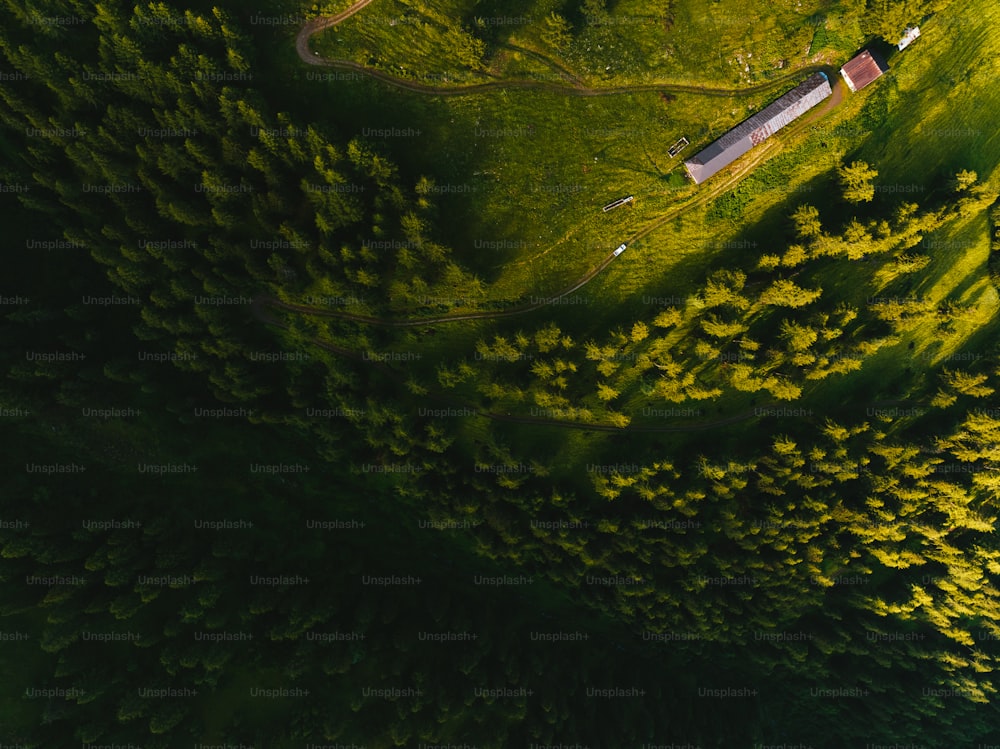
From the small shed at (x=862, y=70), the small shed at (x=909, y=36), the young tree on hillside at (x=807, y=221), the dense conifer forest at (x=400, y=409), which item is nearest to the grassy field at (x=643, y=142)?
the dense conifer forest at (x=400, y=409)

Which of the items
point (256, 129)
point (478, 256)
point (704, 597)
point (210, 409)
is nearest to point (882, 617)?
point (704, 597)

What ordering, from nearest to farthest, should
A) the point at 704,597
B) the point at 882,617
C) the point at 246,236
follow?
the point at 246,236 → the point at 704,597 → the point at 882,617

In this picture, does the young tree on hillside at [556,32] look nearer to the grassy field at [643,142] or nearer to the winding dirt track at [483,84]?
the grassy field at [643,142]

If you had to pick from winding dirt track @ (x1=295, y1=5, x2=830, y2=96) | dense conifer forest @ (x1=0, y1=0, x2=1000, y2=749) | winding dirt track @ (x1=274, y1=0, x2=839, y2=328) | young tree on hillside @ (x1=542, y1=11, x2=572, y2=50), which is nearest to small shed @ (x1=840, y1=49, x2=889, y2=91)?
winding dirt track @ (x1=274, y1=0, x2=839, y2=328)

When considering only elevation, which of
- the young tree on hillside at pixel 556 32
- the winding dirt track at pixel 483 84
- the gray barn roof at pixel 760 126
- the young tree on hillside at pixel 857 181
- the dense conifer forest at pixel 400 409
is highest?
the young tree on hillside at pixel 556 32

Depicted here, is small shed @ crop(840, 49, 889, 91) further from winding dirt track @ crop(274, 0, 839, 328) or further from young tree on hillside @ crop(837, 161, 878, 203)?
young tree on hillside @ crop(837, 161, 878, 203)

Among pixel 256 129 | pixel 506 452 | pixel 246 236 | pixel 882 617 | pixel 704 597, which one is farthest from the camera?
pixel 882 617

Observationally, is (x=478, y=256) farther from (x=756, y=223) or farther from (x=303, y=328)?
(x=756, y=223)
